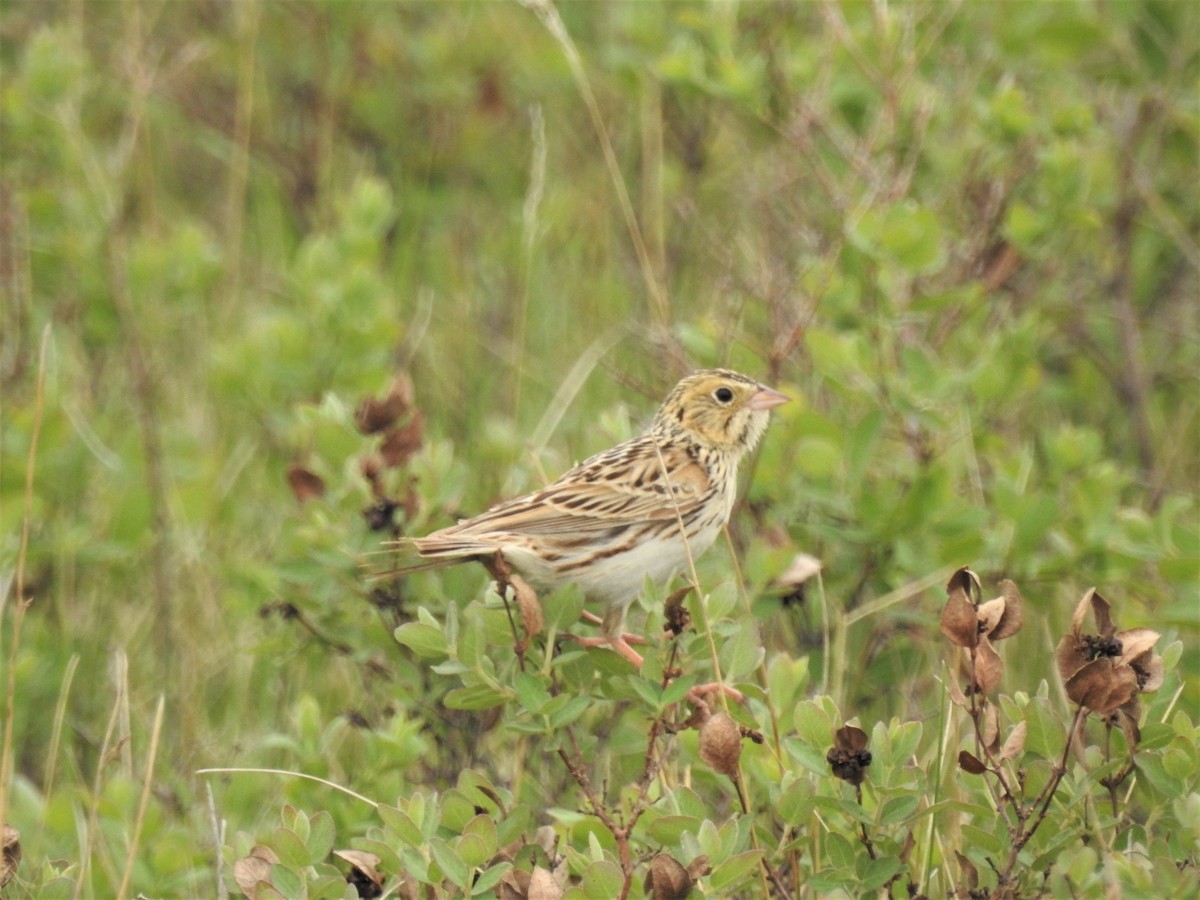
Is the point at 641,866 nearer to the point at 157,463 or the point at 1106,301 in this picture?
the point at 157,463

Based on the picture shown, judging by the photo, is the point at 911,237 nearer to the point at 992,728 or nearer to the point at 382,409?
the point at 382,409

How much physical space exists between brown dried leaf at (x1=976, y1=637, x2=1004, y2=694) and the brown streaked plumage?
0.95 metres

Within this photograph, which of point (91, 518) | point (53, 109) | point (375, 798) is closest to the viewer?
point (375, 798)

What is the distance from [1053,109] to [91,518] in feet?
11.1

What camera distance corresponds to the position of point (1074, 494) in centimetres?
472

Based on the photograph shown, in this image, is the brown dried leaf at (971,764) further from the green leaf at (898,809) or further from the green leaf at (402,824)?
the green leaf at (402,824)

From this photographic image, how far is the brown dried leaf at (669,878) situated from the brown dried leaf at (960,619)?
56cm

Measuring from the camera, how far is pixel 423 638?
3.19 meters

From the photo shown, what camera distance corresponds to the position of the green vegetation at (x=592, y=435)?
3.11 meters

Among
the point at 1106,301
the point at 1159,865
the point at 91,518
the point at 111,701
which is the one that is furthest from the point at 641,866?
the point at 1106,301

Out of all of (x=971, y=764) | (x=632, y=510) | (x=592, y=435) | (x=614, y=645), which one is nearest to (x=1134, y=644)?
(x=971, y=764)

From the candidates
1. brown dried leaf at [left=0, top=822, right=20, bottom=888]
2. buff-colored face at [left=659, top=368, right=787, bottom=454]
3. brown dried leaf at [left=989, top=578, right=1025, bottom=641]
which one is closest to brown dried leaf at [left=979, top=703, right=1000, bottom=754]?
brown dried leaf at [left=989, top=578, right=1025, bottom=641]

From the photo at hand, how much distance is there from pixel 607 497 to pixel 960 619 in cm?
Result: 166

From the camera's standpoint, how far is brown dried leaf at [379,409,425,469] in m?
4.15
